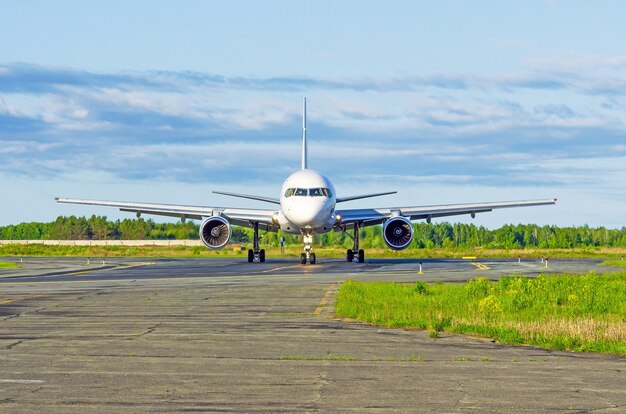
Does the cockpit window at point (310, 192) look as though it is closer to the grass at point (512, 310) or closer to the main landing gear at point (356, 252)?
the main landing gear at point (356, 252)

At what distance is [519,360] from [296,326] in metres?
7.05

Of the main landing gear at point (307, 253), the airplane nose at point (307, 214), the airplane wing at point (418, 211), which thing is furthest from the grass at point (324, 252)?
the airplane nose at point (307, 214)

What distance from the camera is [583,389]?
13.7 m

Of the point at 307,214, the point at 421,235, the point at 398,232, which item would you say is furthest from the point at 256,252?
the point at 421,235

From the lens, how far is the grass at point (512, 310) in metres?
20.4

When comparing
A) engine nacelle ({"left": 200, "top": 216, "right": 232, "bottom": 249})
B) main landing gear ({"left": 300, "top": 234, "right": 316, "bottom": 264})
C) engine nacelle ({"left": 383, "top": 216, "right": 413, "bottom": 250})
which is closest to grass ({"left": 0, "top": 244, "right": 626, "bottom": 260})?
engine nacelle ({"left": 383, "top": 216, "right": 413, "bottom": 250})

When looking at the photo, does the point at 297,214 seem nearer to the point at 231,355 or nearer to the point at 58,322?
the point at 58,322

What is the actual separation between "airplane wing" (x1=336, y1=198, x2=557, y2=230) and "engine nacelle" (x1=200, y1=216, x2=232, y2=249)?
6.90 meters

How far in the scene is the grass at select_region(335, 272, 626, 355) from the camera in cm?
2036

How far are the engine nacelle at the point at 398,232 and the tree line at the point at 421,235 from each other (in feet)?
60.2

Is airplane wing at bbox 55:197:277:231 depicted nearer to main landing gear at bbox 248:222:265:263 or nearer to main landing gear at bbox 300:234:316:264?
main landing gear at bbox 248:222:265:263

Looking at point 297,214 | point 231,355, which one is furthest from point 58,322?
point 297,214

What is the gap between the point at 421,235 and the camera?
13050cm

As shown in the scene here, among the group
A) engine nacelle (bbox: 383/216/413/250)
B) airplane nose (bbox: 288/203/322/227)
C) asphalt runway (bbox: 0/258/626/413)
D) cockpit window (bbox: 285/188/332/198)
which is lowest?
asphalt runway (bbox: 0/258/626/413)
